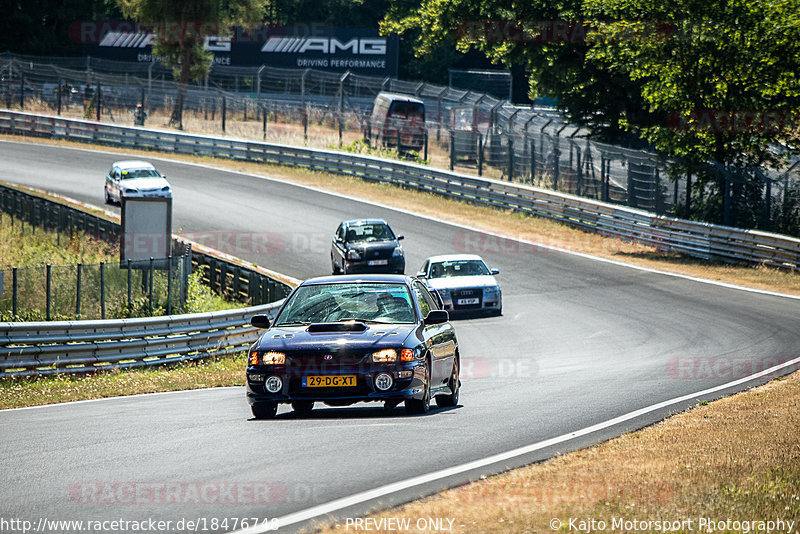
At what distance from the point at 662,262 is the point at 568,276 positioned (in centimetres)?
401

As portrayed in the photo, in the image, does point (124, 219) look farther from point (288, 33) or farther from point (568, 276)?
point (288, 33)

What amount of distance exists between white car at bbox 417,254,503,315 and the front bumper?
13.7 m

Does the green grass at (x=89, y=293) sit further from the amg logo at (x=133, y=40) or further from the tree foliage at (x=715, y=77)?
the amg logo at (x=133, y=40)

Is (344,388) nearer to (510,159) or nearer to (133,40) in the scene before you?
(510,159)

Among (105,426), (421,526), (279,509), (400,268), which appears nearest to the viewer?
(421,526)

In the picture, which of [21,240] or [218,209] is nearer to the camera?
[21,240]

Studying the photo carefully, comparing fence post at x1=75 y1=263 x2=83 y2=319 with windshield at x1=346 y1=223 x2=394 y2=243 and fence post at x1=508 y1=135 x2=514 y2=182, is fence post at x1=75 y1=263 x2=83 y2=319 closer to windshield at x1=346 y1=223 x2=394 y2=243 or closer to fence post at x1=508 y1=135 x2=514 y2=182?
windshield at x1=346 y1=223 x2=394 y2=243

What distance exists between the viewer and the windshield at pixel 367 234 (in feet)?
96.0

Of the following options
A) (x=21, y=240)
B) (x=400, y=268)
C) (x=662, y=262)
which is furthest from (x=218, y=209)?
(x=662, y=262)

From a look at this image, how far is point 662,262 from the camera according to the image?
3281cm

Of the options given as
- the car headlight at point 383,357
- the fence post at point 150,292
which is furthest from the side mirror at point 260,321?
the fence post at point 150,292

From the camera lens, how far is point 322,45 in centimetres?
6875

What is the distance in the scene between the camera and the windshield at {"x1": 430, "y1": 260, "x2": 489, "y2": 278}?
26016 millimetres

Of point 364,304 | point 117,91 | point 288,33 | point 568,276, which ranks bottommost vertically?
point 568,276
